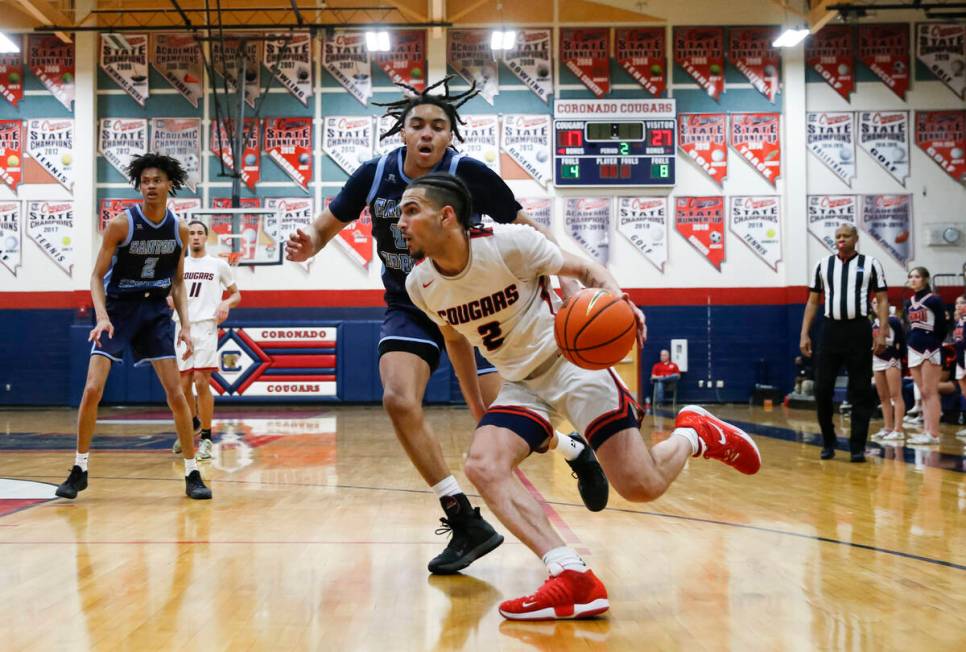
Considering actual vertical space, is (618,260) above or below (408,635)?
above

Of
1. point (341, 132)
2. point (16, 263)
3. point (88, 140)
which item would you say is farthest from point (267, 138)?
point (16, 263)

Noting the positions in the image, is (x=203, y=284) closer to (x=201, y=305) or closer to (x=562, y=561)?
(x=201, y=305)

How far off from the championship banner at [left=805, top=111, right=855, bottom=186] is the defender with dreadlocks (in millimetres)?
12720

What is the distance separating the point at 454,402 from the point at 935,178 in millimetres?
8927

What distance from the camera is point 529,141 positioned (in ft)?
48.9

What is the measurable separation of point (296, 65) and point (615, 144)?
5.55 metres

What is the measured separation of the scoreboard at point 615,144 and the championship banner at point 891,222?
3.38 meters

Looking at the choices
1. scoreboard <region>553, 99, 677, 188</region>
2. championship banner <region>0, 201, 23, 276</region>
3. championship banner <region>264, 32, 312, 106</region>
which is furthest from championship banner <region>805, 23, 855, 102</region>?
championship banner <region>0, 201, 23, 276</region>

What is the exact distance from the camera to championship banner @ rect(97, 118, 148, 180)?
48.8 feet

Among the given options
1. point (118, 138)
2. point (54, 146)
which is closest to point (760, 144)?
point (118, 138)

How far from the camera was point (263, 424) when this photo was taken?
11.0m

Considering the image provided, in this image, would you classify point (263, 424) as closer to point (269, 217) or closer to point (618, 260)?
point (269, 217)

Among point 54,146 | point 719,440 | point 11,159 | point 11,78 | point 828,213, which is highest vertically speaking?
point 11,78

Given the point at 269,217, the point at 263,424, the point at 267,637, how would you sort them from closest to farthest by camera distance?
1. the point at 267,637
2. the point at 263,424
3. the point at 269,217
